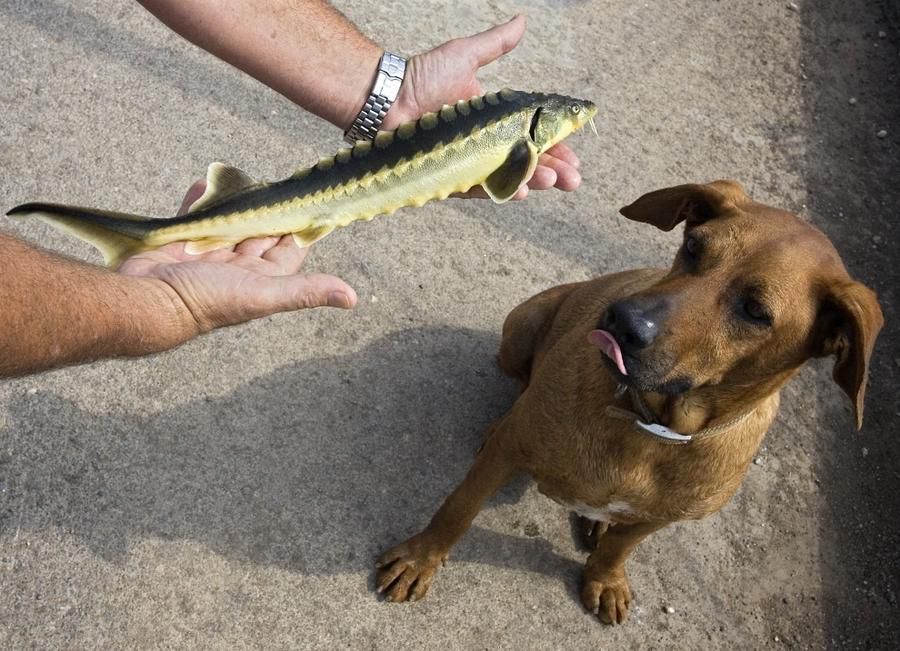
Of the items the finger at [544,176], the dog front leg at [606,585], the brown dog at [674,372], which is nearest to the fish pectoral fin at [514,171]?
the finger at [544,176]

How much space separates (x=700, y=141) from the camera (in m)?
5.62

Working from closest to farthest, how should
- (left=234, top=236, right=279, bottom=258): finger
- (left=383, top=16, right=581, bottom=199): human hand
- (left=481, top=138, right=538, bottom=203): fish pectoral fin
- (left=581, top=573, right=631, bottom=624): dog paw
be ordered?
(left=481, top=138, right=538, bottom=203): fish pectoral fin
(left=234, top=236, right=279, bottom=258): finger
(left=383, top=16, right=581, bottom=199): human hand
(left=581, top=573, right=631, bottom=624): dog paw

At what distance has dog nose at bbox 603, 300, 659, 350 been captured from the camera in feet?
7.94

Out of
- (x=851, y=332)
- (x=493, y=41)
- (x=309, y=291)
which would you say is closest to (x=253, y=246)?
(x=309, y=291)

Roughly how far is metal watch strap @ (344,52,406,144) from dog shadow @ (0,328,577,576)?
1236mm

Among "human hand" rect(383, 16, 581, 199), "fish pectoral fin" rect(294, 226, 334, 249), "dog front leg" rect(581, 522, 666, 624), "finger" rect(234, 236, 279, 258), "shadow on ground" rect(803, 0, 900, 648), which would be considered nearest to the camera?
"fish pectoral fin" rect(294, 226, 334, 249)

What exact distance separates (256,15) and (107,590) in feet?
7.96

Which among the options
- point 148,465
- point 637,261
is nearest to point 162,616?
point 148,465

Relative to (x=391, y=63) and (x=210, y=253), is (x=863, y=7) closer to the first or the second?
(x=391, y=63)

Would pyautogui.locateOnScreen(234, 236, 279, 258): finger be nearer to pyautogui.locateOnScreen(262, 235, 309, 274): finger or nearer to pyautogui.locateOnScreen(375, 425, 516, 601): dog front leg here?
pyautogui.locateOnScreen(262, 235, 309, 274): finger

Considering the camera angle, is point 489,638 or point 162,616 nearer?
point 162,616

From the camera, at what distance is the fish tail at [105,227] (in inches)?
101

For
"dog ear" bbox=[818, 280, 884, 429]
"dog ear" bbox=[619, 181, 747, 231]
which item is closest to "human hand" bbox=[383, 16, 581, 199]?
"dog ear" bbox=[619, 181, 747, 231]

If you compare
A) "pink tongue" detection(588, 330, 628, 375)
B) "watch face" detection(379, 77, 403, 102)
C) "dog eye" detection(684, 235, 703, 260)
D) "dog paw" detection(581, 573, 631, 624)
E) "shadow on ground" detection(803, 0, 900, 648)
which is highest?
"dog eye" detection(684, 235, 703, 260)
